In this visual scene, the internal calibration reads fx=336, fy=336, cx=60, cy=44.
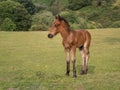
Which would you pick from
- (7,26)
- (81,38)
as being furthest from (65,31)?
(7,26)

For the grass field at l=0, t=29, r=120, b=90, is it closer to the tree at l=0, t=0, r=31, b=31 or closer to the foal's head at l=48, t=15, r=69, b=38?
the foal's head at l=48, t=15, r=69, b=38

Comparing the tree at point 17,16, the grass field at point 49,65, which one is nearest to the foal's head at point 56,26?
the grass field at point 49,65

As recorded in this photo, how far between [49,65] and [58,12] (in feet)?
196

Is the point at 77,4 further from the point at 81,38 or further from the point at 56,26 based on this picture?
the point at 56,26

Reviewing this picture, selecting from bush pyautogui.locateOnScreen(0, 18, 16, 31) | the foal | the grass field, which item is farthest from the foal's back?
bush pyautogui.locateOnScreen(0, 18, 16, 31)

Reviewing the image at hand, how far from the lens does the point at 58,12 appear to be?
253 feet

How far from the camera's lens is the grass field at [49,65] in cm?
1056

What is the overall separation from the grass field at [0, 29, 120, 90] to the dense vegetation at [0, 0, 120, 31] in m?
10.8

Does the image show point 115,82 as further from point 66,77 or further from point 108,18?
point 108,18

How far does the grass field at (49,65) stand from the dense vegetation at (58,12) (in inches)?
424

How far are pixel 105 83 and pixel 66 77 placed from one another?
1474 millimetres

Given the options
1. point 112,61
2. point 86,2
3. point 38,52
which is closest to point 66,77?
point 112,61

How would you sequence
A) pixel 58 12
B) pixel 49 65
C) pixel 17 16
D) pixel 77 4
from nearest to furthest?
pixel 49 65
pixel 17 16
pixel 77 4
pixel 58 12

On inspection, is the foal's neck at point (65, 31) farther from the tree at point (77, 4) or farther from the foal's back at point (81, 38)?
the tree at point (77, 4)
